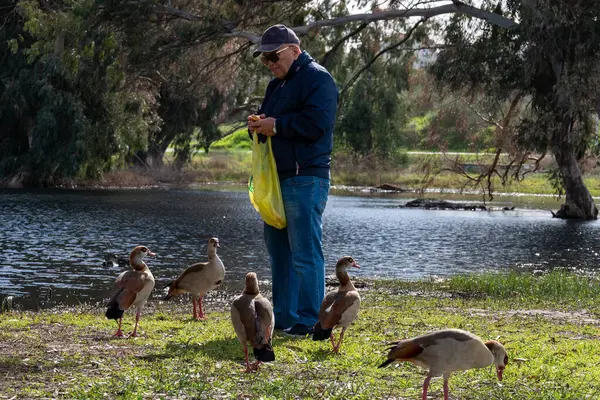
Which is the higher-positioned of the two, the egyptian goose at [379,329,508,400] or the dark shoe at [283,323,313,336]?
the egyptian goose at [379,329,508,400]

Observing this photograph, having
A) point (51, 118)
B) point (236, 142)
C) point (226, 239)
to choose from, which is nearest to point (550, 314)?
point (226, 239)

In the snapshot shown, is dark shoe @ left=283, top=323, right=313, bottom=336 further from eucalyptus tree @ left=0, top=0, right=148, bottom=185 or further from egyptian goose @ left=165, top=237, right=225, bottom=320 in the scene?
eucalyptus tree @ left=0, top=0, right=148, bottom=185

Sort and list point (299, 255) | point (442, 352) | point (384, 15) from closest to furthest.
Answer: point (442, 352) < point (299, 255) < point (384, 15)

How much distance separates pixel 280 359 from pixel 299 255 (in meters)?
1.36

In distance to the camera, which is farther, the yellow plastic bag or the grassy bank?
the yellow plastic bag

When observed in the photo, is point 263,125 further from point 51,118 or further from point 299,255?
point 51,118

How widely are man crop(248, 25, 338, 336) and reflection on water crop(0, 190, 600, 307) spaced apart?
5.45 m

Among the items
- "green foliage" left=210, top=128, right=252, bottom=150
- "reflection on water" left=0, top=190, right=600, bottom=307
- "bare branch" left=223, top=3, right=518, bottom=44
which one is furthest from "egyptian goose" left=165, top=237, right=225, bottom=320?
"green foliage" left=210, top=128, right=252, bottom=150

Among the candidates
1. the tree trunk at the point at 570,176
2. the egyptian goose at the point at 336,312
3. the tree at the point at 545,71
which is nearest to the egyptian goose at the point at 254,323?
the egyptian goose at the point at 336,312

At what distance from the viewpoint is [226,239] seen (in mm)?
23969

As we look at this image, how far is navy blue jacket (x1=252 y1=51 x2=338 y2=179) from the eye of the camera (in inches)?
331

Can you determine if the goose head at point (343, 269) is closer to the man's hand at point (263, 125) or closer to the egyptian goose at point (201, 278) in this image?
the man's hand at point (263, 125)

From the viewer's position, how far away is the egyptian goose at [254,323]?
6.76m

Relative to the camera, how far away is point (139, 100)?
34625 mm
